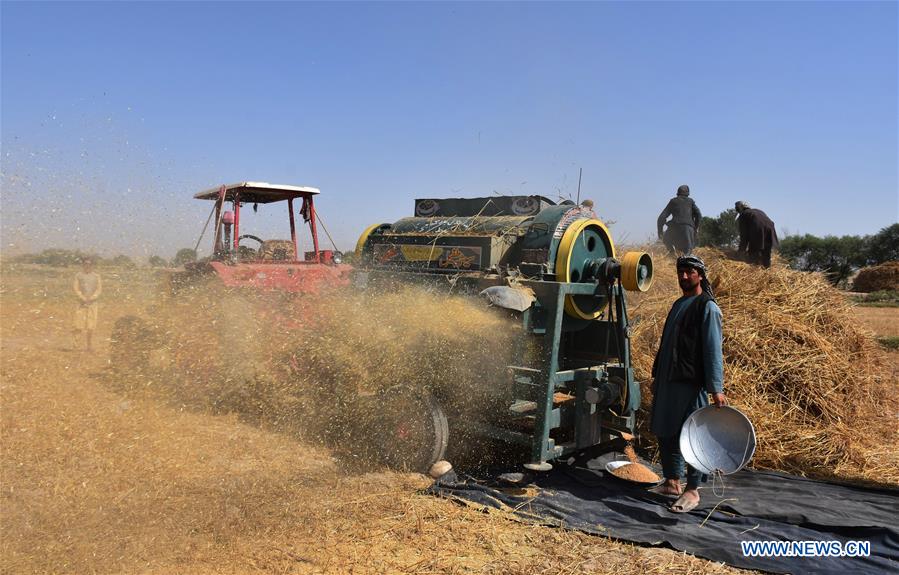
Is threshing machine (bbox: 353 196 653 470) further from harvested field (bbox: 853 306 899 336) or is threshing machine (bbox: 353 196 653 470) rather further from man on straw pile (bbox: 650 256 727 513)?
harvested field (bbox: 853 306 899 336)

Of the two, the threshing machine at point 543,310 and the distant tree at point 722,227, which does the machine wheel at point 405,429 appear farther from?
the distant tree at point 722,227

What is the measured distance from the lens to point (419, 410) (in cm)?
532

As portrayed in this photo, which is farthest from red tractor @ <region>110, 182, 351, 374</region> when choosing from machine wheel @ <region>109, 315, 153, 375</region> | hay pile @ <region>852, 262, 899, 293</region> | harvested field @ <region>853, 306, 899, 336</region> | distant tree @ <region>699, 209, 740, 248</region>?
hay pile @ <region>852, 262, 899, 293</region>

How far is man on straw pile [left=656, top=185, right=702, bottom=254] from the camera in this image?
9828 millimetres

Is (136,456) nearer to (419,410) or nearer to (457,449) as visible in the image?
(419,410)

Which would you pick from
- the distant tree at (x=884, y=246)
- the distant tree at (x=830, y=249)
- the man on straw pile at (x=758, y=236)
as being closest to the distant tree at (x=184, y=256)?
the man on straw pile at (x=758, y=236)

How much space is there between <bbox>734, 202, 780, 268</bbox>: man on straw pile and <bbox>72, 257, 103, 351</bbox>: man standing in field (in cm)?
1014

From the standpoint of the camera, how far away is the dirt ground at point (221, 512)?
3.62 meters

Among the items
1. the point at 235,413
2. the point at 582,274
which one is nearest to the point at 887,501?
the point at 582,274

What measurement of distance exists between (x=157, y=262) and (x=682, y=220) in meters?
7.76

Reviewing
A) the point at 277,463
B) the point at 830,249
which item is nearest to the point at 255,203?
the point at 277,463

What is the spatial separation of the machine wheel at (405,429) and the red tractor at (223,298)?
5.79 feet

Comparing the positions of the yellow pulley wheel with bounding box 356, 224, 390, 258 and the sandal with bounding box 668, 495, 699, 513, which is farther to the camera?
the yellow pulley wheel with bounding box 356, 224, 390, 258

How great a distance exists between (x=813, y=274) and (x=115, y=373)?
8.61 meters
